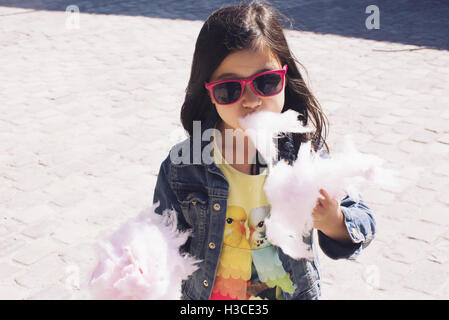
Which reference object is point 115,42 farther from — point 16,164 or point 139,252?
point 139,252

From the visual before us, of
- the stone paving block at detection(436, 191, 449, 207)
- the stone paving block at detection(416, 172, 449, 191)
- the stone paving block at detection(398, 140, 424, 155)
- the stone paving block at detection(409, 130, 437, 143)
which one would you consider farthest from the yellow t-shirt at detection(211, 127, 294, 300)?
the stone paving block at detection(409, 130, 437, 143)

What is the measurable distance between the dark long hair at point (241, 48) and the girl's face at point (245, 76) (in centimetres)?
2

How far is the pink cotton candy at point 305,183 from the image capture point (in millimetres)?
1542

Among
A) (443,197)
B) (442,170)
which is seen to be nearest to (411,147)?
(442,170)

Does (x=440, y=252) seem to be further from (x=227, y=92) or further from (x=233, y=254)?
(x=227, y=92)

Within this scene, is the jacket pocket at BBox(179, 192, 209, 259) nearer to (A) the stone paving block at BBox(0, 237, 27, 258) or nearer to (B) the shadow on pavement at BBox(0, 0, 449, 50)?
(A) the stone paving block at BBox(0, 237, 27, 258)

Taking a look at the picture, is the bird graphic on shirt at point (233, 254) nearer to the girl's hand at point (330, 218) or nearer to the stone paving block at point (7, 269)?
the girl's hand at point (330, 218)

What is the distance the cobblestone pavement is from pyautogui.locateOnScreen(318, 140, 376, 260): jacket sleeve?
75 cm

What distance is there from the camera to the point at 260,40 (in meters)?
1.80

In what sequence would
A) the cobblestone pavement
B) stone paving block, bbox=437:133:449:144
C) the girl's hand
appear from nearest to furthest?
1. the girl's hand
2. the cobblestone pavement
3. stone paving block, bbox=437:133:449:144

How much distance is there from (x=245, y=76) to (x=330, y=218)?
0.52m

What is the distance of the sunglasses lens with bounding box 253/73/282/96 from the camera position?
171 cm

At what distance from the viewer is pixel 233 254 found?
72.1 inches

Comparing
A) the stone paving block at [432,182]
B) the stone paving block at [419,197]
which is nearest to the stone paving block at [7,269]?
the stone paving block at [419,197]
